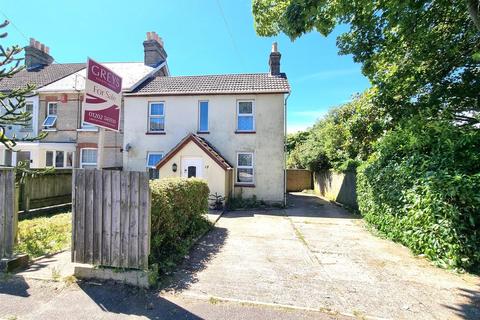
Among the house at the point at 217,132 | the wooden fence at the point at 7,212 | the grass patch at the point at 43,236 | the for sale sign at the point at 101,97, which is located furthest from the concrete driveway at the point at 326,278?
the house at the point at 217,132

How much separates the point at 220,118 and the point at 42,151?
11195mm

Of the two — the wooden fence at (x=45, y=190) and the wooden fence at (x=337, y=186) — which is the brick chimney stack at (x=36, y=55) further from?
the wooden fence at (x=337, y=186)

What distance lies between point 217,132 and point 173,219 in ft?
29.2

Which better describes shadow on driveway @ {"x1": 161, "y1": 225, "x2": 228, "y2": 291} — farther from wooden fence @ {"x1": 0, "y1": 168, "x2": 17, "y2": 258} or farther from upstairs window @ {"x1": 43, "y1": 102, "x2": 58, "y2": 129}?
upstairs window @ {"x1": 43, "y1": 102, "x2": 58, "y2": 129}

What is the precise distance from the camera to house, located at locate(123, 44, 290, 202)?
522 inches

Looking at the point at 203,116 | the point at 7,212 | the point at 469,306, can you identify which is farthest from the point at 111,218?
the point at 203,116

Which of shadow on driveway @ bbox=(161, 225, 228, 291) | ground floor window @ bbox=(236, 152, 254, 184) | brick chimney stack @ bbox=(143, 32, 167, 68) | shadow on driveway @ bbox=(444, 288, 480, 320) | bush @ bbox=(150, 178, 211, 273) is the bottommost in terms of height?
shadow on driveway @ bbox=(444, 288, 480, 320)

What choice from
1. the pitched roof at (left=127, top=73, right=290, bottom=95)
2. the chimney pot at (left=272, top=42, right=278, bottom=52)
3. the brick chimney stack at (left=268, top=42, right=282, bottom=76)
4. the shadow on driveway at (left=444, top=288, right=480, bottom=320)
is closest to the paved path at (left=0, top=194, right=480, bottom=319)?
the shadow on driveway at (left=444, top=288, right=480, bottom=320)

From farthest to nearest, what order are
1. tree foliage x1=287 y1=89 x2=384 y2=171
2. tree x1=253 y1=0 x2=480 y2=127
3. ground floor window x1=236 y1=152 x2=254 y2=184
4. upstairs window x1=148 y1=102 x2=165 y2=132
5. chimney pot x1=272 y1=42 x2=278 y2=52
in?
chimney pot x1=272 y1=42 x2=278 y2=52, upstairs window x1=148 y1=102 x2=165 y2=132, ground floor window x1=236 y1=152 x2=254 y2=184, tree foliage x1=287 y1=89 x2=384 y2=171, tree x1=253 y1=0 x2=480 y2=127

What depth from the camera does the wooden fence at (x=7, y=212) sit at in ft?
16.2

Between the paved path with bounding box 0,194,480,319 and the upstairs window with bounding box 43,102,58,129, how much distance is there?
48.1ft

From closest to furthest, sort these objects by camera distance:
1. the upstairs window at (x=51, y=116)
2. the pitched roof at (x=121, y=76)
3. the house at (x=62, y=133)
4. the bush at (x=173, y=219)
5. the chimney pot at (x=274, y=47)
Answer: the bush at (x=173, y=219)
the chimney pot at (x=274, y=47)
the house at (x=62, y=133)
the upstairs window at (x=51, y=116)
the pitched roof at (x=121, y=76)

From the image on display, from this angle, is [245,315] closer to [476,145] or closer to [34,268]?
[34,268]

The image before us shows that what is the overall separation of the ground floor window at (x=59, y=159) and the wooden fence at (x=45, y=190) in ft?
15.6
